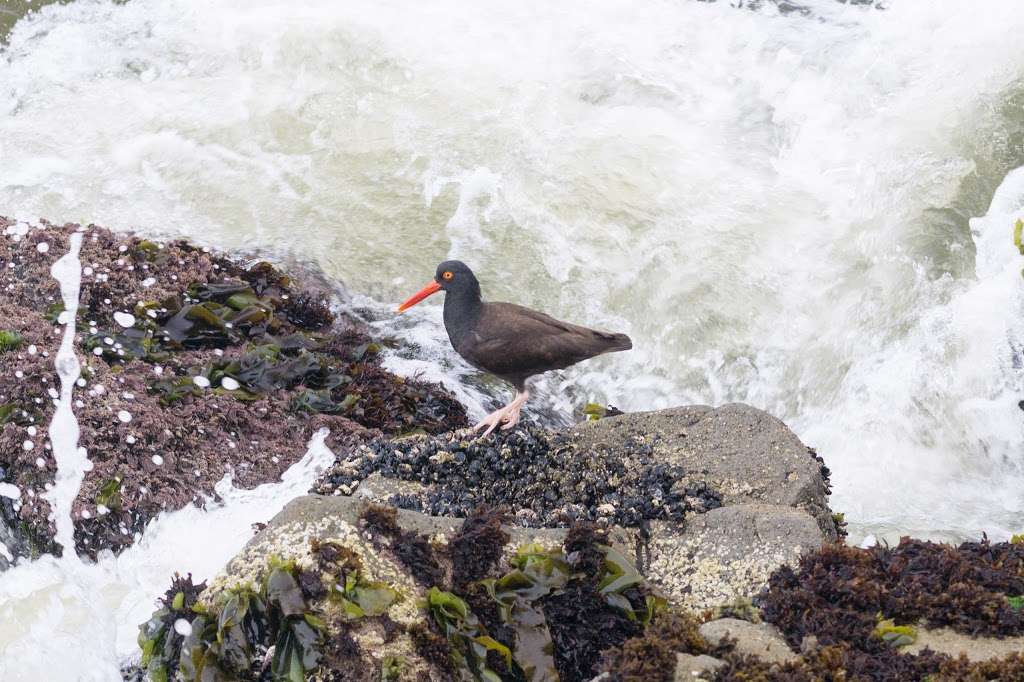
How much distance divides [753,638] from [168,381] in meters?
3.89

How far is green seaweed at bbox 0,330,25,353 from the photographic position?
610cm

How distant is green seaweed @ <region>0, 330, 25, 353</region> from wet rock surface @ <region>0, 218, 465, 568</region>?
3 centimetres

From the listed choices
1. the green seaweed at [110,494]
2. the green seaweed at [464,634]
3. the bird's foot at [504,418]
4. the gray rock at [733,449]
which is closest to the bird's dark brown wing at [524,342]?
the bird's foot at [504,418]

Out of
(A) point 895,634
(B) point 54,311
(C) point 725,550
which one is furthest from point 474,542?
(B) point 54,311

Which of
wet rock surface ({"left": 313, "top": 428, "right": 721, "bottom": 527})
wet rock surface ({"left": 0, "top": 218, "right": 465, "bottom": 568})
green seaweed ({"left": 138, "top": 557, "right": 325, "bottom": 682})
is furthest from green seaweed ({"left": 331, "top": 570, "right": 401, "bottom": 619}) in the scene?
wet rock surface ({"left": 0, "top": 218, "right": 465, "bottom": 568})

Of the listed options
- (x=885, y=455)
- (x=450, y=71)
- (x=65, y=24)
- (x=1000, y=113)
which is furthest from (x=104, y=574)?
(x=65, y=24)

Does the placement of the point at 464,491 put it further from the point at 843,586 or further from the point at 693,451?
the point at 843,586

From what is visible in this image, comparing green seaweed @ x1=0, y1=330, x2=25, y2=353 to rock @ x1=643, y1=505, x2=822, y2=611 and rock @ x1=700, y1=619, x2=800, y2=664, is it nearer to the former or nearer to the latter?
rock @ x1=643, y1=505, x2=822, y2=611

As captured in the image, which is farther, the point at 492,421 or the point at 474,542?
the point at 492,421

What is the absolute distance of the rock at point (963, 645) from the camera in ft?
11.1

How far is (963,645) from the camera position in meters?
3.48

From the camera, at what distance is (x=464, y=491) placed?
187 inches

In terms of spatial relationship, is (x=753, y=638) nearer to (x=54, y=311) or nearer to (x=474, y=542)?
(x=474, y=542)

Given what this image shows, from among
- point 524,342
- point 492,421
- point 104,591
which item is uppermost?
point 524,342
